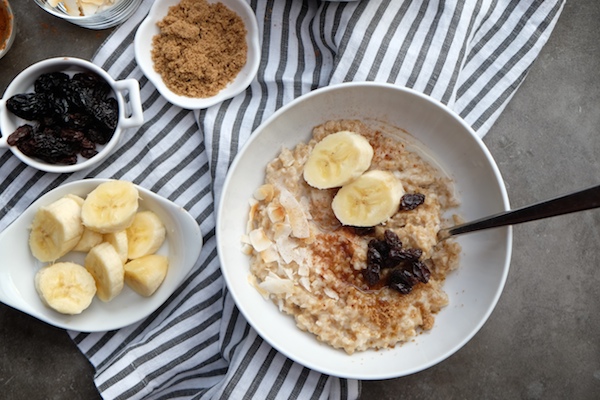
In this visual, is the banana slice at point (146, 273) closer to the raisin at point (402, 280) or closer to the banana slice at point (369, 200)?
the banana slice at point (369, 200)

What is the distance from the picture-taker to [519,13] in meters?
1.88

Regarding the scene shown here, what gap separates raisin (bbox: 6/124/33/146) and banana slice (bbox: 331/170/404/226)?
38.3 inches

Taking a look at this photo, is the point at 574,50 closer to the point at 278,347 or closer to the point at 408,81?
the point at 408,81

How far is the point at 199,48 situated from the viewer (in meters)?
1.80

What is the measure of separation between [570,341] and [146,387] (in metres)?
1.35

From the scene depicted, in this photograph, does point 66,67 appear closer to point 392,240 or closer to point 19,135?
point 19,135

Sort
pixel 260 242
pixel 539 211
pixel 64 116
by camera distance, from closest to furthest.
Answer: pixel 539 211 < pixel 260 242 < pixel 64 116

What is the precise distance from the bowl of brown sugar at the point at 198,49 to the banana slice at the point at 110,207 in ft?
1.05

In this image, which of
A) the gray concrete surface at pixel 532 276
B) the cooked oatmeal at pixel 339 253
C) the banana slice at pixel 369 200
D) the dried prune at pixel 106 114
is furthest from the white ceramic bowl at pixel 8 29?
Result: the banana slice at pixel 369 200

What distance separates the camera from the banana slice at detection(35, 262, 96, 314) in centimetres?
171

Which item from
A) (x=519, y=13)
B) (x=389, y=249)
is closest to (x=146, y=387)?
(x=389, y=249)

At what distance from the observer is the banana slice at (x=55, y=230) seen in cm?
170

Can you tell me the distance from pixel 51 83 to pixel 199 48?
0.47 metres

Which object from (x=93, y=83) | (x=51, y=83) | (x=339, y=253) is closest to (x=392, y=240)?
(x=339, y=253)
